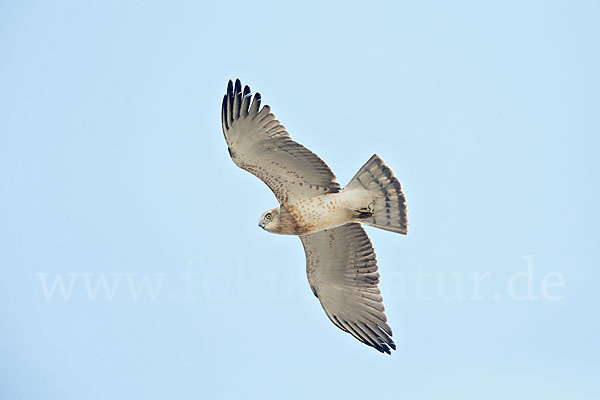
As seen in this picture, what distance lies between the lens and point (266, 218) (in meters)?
11.5

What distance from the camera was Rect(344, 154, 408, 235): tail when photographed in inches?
445

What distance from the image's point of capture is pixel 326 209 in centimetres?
1130

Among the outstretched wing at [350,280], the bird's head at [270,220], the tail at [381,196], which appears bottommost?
the outstretched wing at [350,280]

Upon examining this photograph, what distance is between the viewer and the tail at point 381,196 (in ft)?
37.1

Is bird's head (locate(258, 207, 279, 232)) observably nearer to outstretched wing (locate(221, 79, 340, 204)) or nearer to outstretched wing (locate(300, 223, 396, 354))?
outstretched wing (locate(221, 79, 340, 204))

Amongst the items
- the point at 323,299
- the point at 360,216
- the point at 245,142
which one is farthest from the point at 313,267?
the point at 245,142

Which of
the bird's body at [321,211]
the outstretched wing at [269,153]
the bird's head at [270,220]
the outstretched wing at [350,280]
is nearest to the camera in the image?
the outstretched wing at [269,153]

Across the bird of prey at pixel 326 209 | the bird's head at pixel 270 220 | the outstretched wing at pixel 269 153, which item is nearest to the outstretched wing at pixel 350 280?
the bird of prey at pixel 326 209

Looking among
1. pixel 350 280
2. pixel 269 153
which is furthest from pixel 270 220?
pixel 350 280

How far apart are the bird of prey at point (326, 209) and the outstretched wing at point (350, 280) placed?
0.01 metres

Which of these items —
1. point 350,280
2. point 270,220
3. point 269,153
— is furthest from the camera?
point 350,280

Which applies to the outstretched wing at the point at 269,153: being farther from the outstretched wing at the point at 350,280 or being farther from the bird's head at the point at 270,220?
the outstretched wing at the point at 350,280

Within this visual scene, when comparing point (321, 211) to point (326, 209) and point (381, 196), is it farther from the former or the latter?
point (381, 196)

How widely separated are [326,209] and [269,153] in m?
1.08
